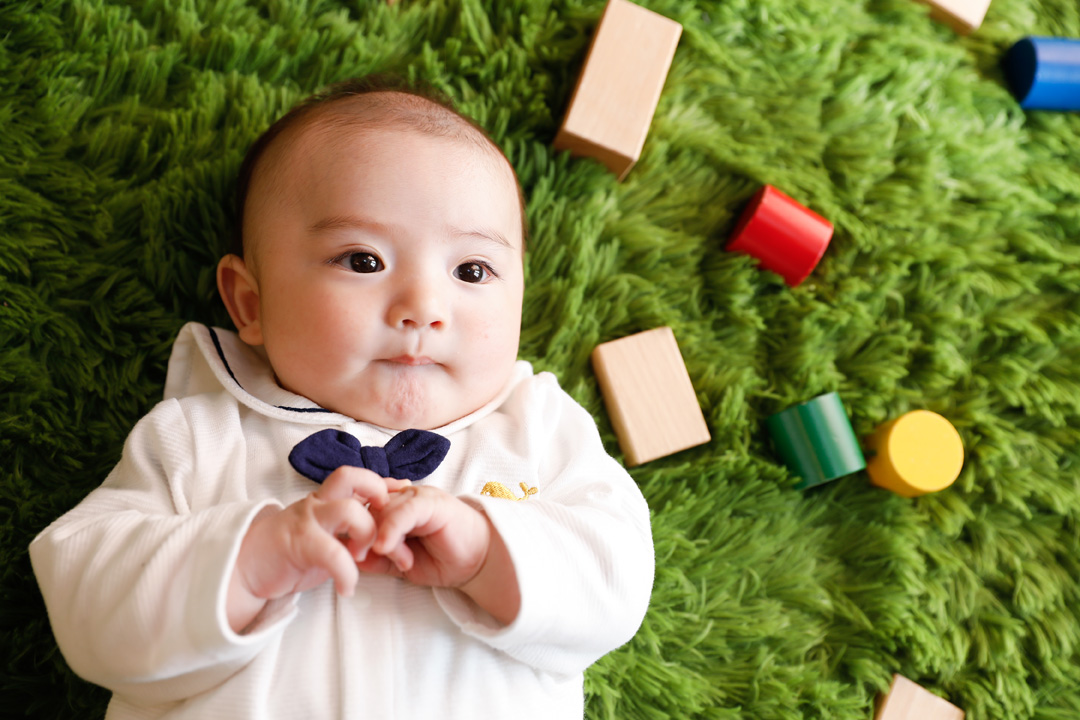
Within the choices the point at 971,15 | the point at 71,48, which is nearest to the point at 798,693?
the point at 971,15

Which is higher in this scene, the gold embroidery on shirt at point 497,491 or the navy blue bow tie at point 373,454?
the navy blue bow tie at point 373,454

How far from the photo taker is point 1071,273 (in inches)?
57.8

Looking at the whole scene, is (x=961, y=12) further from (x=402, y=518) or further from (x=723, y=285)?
(x=402, y=518)

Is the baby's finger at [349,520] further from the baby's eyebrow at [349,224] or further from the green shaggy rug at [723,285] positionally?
the green shaggy rug at [723,285]

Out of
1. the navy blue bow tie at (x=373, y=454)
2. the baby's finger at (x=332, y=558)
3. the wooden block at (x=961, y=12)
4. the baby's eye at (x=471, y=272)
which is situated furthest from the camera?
the wooden block at (x=961, y=12)

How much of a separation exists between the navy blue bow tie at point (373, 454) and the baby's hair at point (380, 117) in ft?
1.19

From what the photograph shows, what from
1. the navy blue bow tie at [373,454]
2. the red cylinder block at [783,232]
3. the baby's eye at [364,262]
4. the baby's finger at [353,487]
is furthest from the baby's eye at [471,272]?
the red cylinder block at [783,232]

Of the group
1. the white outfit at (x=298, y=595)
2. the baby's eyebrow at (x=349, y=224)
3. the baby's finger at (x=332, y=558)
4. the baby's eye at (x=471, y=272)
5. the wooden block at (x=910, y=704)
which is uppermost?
the baby's eyebrow at (x=349, y=224)

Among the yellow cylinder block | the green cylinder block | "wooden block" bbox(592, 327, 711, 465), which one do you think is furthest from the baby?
the yellow cylinder block

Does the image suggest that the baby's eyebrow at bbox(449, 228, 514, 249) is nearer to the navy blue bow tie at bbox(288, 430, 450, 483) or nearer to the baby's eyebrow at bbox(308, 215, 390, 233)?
the baby's eyebrow at bbox(308, 215, 390, 233)

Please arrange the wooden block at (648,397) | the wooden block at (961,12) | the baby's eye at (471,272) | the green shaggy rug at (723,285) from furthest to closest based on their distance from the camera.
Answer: the wooden block at (961,12) → the wooden block at (648,397) → the green shaggy rug at (723,285) → the baby's eye at (471,272)

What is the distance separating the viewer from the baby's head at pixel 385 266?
0.98 metres

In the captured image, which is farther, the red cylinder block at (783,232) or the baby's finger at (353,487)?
the red cylinder block at (783,232)

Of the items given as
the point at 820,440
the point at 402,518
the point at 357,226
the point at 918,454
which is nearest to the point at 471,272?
the point at 357,226
